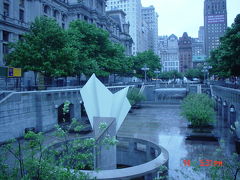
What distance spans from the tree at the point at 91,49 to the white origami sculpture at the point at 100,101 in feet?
70.5

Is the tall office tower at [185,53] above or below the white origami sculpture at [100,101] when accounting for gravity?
above

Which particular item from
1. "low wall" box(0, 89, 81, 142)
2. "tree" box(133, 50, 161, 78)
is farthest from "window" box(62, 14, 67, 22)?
"low wall" box(0, 89, 81, 142)

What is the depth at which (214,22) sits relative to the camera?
165 metres

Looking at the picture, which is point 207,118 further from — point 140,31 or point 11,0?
point 140,31

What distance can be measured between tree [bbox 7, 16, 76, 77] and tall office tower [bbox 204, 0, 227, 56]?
150 metres

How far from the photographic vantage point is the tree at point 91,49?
117ft

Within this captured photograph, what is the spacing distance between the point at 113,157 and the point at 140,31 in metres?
129

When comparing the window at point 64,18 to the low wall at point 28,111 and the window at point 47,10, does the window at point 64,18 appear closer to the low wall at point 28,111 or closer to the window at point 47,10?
the window at point 47,10

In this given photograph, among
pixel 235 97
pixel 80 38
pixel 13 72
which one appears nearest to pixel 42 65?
pixel 13 72

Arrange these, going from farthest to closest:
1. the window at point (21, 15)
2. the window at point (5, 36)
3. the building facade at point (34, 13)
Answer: the window at point (21, 15)
the window at point (5, 36)
the building facade at point (34, 13)

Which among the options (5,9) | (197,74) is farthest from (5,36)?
(197,74)

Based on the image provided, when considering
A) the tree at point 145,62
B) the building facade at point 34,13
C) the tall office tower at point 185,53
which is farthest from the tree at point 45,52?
the tall office tower at point 185,53

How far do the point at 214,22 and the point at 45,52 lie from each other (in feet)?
532

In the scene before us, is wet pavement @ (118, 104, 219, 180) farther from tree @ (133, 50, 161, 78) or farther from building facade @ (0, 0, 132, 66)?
tree @ (133, 50, 161, 78)
